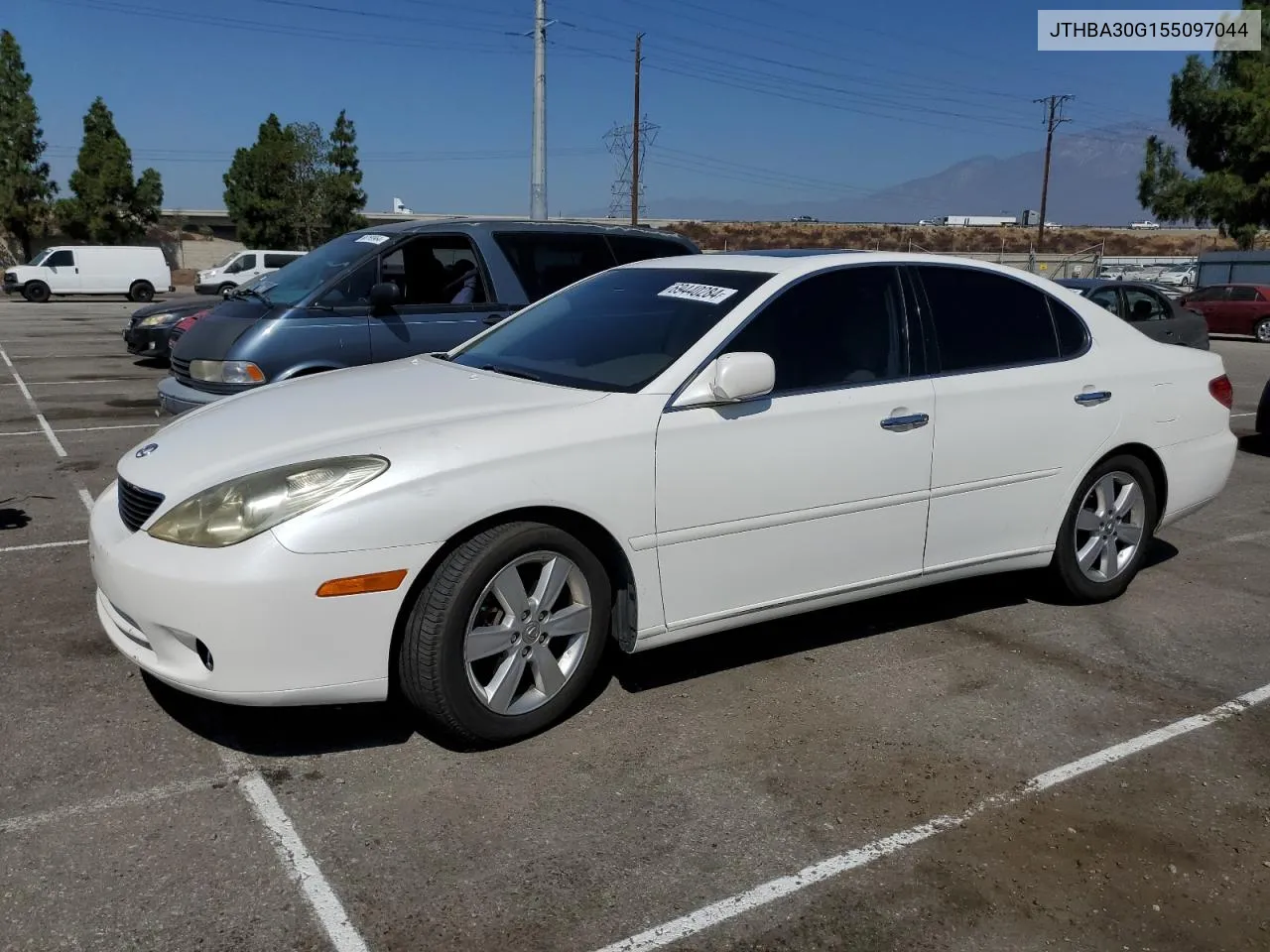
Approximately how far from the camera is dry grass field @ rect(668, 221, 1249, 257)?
6556 centimetres

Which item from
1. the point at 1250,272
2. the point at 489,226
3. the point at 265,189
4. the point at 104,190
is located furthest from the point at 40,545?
the point at 265,189

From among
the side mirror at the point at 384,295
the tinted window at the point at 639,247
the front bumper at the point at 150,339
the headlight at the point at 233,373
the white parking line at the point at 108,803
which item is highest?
the tinted window at the point at 639,247

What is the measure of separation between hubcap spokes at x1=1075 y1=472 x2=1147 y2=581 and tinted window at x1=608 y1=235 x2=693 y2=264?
14.1 ft

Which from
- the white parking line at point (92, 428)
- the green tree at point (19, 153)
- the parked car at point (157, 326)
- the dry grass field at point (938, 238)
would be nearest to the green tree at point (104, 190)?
the green tree at point (19, 153)

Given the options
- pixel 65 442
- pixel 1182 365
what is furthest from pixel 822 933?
pixel 65 442

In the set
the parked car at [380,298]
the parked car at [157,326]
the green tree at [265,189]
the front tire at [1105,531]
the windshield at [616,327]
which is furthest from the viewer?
the green tree at [265,189]

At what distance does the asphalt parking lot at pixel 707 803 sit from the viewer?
8.88 feet

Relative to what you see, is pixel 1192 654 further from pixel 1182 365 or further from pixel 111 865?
pixel 111 865

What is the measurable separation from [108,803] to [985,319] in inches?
152

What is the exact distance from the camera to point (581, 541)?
3.64 metres

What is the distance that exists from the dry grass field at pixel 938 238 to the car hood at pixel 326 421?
5928 cm

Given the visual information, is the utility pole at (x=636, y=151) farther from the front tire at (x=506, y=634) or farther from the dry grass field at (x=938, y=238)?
the front tire at (x=506, y=634)

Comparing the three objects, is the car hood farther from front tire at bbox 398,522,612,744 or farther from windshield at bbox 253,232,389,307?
windshield at bbox 253,232,389,307

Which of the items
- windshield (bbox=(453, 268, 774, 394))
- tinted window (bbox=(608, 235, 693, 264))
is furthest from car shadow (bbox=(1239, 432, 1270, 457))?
windshield (bbox=(453, 268, 774, 394))
